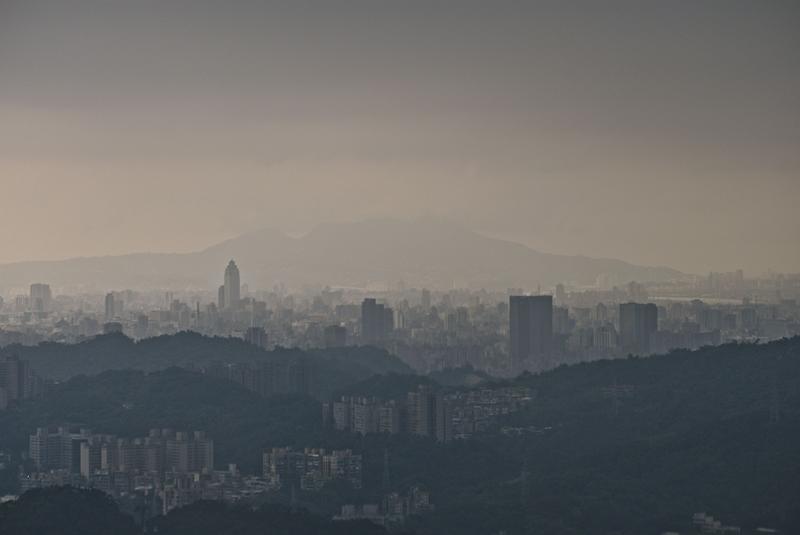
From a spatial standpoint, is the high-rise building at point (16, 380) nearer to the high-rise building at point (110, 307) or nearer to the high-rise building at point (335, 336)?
the high-rise building at point (335, 336)

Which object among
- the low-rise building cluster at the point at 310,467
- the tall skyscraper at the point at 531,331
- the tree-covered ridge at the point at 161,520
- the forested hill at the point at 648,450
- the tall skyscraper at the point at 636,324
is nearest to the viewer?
the tree-covered ridge at the point at 161,520

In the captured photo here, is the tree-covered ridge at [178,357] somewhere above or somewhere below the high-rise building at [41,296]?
below

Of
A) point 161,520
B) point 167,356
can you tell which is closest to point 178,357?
point 167,356

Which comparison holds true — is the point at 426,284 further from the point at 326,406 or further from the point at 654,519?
the point at 654,519

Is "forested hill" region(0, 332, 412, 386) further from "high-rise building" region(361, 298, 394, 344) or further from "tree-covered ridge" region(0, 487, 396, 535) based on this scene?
"tree-covered ridge" region(0, 487, 396, 535)

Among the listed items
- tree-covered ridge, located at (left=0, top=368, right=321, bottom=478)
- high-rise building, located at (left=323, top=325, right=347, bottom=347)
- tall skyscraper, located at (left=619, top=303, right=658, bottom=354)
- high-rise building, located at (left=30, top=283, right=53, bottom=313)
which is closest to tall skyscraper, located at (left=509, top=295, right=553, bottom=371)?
tall skyscraper, located at (left=619, top=303, right=658, bottom=354)

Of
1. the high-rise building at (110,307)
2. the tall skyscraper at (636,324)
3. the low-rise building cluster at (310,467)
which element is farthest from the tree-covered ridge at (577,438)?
the high-rise building at (110,307)

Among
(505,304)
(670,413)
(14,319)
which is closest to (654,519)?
(670,413)
